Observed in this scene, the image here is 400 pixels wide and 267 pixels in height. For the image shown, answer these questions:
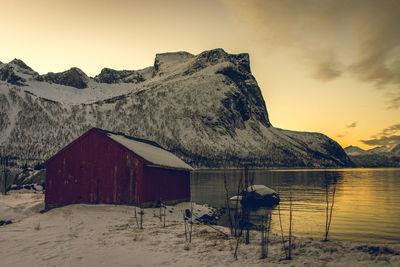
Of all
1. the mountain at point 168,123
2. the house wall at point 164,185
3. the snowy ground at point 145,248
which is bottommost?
the snowy ground at point 145,248

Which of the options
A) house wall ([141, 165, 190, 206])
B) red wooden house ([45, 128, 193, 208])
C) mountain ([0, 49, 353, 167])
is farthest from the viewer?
mountain ([0, 49, 353, 167])

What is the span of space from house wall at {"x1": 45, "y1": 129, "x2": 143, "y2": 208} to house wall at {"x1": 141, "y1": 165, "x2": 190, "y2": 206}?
0.68 m

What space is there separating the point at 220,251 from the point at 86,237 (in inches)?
247

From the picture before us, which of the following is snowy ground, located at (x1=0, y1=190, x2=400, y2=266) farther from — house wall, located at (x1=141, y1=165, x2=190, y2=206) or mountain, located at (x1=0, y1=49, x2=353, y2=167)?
mountain, located at (x1=0, y1=49, x2=353, y2=167)

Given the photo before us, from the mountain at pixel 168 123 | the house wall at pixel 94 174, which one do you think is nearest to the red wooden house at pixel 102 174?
the house wall at pixel 94 174

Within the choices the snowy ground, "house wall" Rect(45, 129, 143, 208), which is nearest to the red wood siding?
"house wall" Rect(45, 129, 143, 208)

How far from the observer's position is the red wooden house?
21.4 meters

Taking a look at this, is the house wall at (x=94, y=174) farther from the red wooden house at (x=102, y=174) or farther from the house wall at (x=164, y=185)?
the house wall at (x=164, y=185)

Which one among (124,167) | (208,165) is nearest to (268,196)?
(124,167)

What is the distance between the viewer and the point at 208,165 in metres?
141

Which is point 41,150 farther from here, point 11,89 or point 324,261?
point 324,261

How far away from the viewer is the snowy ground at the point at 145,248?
9.09m

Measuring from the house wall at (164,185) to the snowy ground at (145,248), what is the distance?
5060 mm

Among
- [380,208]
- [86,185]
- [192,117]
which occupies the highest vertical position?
[192,117]
